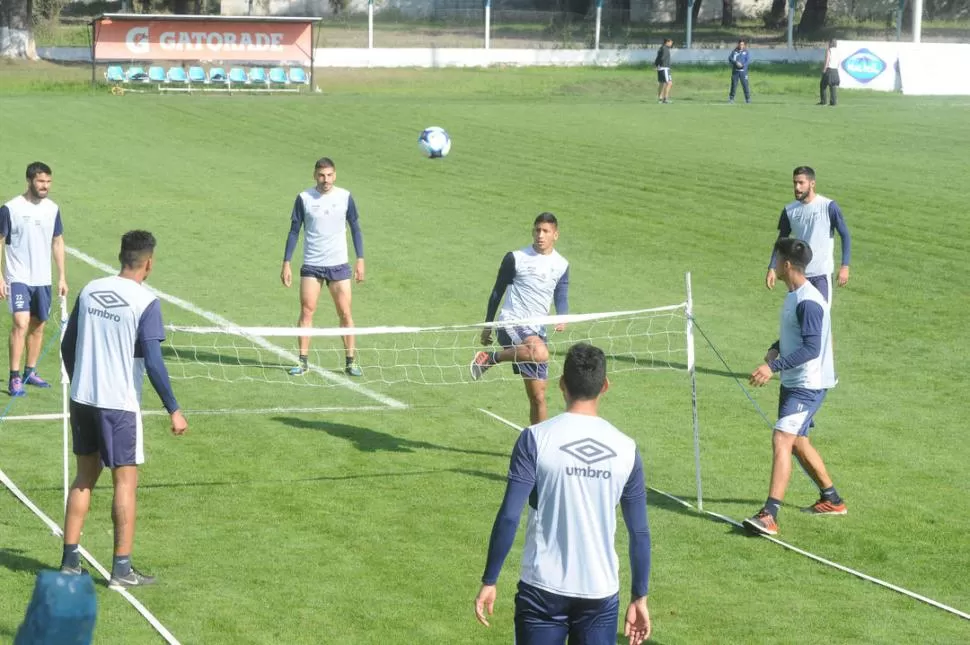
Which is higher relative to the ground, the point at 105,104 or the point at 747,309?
the point at 105,104

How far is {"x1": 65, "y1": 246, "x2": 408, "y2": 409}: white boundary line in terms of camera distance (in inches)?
559

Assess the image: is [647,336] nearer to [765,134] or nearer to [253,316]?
[253,316]

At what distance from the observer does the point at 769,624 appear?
322 inches

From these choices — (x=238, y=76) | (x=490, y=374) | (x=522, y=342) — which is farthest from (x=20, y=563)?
(x=238, y=76)

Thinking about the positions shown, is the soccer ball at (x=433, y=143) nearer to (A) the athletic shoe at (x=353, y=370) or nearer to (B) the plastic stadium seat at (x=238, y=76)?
(A) the athletic shoe at (x=353, y=370)

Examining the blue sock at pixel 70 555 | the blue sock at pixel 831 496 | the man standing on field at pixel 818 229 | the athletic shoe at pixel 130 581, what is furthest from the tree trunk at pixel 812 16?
the blue sock at pixel 70 555

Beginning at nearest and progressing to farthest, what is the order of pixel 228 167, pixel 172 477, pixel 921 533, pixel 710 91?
1. pixel 921 533
2. pixel 172 477
3. pixel 228 167
4. pixel 710 91

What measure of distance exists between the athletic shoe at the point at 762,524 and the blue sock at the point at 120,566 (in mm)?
4359

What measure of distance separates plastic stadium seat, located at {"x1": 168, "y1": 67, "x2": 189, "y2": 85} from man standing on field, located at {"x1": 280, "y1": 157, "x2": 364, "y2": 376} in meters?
30.1

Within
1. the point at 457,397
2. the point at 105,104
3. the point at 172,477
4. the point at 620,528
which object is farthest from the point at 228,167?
the point at 620,528

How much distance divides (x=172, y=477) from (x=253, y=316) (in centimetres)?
691

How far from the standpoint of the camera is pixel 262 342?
16.9 metres

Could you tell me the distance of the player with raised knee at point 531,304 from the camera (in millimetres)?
11406

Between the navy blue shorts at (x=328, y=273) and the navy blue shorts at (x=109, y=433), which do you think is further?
the navy blue shorts at (x=328, y=273)
